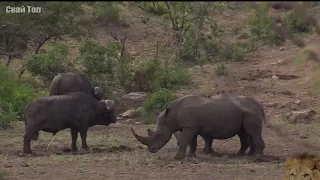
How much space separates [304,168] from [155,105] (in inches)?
360

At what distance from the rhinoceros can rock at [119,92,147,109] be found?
18.1ft

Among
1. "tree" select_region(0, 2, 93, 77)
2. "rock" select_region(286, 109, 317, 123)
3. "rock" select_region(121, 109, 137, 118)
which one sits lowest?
"rock" select_region(121, 109, 137, 118)

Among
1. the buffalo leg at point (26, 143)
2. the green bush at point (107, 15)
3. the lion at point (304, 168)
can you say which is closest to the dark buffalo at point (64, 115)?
the buffalo leg at point (26, 143)

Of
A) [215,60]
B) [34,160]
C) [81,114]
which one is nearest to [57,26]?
[215,60]

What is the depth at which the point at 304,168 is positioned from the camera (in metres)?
7.45

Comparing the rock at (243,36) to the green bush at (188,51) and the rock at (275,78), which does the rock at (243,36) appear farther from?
the rock at (275,78)

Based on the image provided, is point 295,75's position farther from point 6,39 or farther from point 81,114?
point 81,114

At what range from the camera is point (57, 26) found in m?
21.4

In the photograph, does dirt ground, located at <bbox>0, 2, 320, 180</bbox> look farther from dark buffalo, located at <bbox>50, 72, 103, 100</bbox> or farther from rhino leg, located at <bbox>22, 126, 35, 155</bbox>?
dark buffalo, located at <bbox>50, 72, 103, 100</bbox>

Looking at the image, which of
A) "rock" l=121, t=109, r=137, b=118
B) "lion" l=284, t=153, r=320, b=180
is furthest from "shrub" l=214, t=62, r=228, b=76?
"lion" l=284, t=153, r=320, b=180

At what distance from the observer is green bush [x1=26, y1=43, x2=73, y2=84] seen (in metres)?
19.2

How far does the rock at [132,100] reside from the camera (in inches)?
692

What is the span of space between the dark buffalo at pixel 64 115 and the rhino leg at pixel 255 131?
2.59 meters

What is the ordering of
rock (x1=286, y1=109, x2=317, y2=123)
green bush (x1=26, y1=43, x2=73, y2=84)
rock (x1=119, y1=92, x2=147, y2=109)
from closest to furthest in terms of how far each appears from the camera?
rock (x1=286, y1=109, x2=317, y2=123), rock (x1=119, y1=92, x2=147, y2=109), green bush (x1=26, y1=43, x2=73, y2=84)
